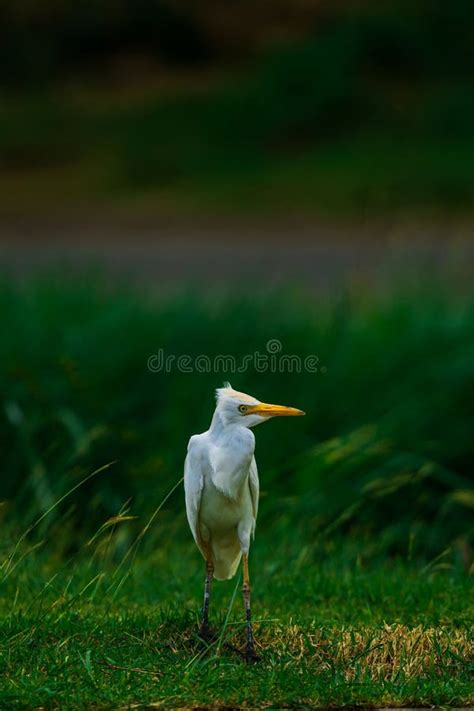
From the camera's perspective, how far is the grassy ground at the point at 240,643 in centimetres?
359

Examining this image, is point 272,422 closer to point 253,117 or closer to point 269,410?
point 269,410

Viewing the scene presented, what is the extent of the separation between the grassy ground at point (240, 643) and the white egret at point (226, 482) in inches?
7.3

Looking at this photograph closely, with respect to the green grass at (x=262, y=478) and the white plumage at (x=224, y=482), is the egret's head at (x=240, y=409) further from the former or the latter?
the green grass at (x=262, y=478)

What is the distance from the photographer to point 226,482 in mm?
3695

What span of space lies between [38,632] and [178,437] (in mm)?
2285

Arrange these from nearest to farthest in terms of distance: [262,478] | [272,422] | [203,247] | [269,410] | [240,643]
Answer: [269,410] < [240,643] < [262,478] < [272,422] < [203,247]

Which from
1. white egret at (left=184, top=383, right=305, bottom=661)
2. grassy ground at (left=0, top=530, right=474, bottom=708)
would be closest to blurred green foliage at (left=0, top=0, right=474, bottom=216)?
grassy ground at (left=0, top=530, right=474, bottom=708)

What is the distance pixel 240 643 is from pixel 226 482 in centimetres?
63

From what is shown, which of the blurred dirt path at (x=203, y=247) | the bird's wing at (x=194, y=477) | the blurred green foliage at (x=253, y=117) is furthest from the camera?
the blurred green foliage at (x=253, y=117)

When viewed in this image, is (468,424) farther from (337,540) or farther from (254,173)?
(254,173)

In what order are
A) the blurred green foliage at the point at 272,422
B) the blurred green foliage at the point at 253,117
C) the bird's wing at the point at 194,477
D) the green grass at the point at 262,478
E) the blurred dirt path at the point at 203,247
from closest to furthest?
the bird's wing at the point at 194,477 < the green grass at the point at 262,478 < the blurred green foliage at the point at 272,422 < the blurred dirt path at the point at 203,247 < the blurred green foliage at the point at 253,117

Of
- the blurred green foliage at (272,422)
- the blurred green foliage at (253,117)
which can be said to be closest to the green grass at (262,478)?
the blurred green foliage at (272,422)

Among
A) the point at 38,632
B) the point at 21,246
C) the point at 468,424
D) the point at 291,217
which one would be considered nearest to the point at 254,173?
the point at 291,217

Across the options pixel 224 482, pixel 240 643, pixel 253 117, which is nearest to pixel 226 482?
pixel 224 482
